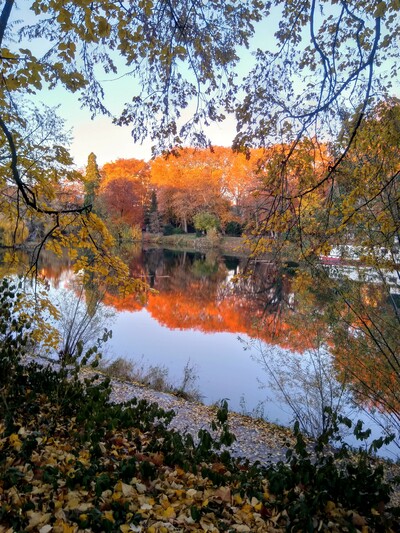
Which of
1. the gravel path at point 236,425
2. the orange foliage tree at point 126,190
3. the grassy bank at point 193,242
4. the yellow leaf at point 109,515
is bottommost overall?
the gravel path at point 236,425

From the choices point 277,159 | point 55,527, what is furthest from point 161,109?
point 55,527

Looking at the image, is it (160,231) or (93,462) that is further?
(160,231)

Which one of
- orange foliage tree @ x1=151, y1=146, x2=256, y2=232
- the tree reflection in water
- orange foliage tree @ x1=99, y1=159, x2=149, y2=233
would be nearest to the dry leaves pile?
the tree reflection in water

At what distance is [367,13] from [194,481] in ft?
13.3

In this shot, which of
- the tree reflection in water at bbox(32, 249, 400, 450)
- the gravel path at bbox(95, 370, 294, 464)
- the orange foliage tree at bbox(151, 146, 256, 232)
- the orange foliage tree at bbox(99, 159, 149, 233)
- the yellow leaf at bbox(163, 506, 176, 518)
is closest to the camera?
the yellow leaf at bbox(163, 506, 176, 518)

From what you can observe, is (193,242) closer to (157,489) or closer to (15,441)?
(15,441)

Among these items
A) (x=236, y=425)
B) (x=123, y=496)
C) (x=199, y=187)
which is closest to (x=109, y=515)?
(x=123, y=496)

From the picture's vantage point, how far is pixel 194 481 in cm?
308

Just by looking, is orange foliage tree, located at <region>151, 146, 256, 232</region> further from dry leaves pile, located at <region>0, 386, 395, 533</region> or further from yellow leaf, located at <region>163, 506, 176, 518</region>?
yellow leaf, located at <region>163, 506, 176, 518</region>

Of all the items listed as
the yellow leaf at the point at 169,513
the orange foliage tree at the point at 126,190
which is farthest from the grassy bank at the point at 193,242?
the yellow leaf at the point at 169,513

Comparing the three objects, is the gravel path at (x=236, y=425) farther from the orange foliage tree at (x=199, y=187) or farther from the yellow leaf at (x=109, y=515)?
the orange foliage tree at (x=199, y=187)

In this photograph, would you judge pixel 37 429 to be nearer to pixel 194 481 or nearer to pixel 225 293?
pixel 194 481

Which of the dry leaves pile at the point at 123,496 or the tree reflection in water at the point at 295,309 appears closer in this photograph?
the dry leaves pile at the point at 123,496

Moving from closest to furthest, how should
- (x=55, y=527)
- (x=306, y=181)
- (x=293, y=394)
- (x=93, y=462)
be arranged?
(x=55, y=527), (x=93, y=462), (x=306, y=181), (x=293, y=394)
